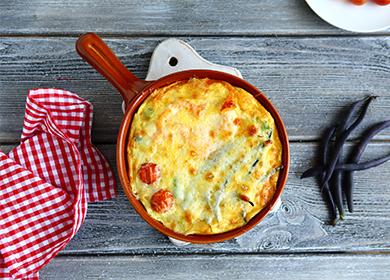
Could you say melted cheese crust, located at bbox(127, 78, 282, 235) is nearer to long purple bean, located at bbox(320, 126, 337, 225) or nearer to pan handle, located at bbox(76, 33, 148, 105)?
pan handle, located at bbox(76, 33, 148, 105)

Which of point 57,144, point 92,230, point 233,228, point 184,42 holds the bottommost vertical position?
point 92,230

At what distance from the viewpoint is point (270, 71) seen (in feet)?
6.10

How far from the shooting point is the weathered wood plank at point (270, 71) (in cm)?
185

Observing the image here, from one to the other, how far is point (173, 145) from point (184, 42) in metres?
0.42

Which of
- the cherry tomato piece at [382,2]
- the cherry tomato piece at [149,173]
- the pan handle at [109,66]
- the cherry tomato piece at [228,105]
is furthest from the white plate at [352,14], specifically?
the cherry tomato piece at [149,173]

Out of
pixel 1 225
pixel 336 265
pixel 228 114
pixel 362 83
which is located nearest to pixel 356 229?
pixel 336 265

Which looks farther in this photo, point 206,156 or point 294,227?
point 294,227

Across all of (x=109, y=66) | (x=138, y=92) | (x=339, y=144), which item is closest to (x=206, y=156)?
(x=138, y=92)

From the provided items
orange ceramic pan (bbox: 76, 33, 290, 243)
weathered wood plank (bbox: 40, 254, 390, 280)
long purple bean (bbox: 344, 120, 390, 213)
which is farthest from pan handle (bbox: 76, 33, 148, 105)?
long purple bean (bbox: 344, 120, 390, 213)

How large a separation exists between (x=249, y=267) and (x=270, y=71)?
0.67 metres

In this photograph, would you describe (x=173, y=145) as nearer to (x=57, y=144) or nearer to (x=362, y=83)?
(x=57, y=144)

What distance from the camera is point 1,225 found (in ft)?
5.77

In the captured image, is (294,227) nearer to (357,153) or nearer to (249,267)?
(249,267)

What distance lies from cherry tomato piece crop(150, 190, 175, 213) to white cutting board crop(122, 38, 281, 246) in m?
0.42
